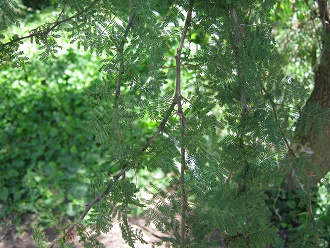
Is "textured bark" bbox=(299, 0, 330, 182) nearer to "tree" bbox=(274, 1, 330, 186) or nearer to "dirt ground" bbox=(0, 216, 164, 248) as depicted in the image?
Result: "tree" bbox=(274, 1, 330, 186)

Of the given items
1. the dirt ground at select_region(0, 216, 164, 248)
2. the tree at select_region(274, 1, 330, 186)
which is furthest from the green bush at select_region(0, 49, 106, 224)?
the tree at select_region(274, 1, 330, 186)

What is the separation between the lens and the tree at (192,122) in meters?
1.29

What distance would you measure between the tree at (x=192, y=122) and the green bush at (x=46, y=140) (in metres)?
2.24

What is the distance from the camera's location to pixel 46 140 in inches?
160

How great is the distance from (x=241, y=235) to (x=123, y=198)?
378 mm

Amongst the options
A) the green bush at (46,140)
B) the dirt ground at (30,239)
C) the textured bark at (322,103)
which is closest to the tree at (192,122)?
the textured bark at (322,103)

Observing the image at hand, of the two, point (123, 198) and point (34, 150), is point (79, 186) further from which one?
point (123, 198)

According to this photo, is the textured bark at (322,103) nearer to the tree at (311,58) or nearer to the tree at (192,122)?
the tree at (311,58)

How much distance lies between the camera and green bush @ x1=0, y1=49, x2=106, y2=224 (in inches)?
145

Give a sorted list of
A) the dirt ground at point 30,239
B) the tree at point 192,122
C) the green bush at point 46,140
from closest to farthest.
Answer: the tree at point 192,122 < the dirt ground at point 30,239 < the green bush at point 46,140

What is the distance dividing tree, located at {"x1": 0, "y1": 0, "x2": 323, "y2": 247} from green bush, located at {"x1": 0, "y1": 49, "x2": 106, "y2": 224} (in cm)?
224

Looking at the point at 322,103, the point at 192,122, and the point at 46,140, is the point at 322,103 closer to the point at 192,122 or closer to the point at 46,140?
the point at 192,122

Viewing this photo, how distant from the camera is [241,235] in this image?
4.58 feet

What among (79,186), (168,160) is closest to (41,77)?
(79,186)
